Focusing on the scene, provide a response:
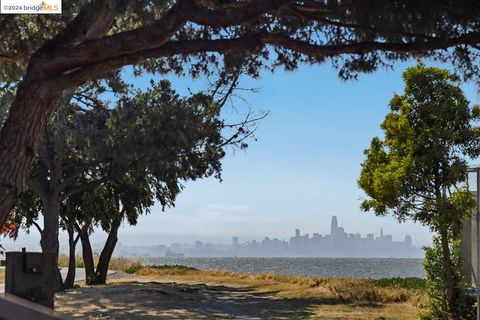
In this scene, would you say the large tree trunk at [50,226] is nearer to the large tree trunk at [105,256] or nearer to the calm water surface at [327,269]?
the large tree trunk at [105,256]

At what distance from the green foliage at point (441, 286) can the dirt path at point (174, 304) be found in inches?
130

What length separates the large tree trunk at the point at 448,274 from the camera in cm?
1248

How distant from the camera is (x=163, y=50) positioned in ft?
24.5

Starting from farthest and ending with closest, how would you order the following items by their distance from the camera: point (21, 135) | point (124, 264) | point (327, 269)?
point (327, 269) → point (124, 264) → point (21, 135)

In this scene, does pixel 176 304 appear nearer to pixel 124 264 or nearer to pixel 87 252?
pixel 87 252

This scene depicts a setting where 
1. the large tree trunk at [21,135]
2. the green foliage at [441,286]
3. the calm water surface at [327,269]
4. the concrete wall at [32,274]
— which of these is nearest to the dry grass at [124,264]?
the calm water surface at [327,269]

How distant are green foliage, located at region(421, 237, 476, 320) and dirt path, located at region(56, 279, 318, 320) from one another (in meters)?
3.31

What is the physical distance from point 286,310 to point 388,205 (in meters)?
5.31

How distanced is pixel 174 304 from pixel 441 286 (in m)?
8.29

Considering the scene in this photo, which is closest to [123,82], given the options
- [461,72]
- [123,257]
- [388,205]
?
[388,205]

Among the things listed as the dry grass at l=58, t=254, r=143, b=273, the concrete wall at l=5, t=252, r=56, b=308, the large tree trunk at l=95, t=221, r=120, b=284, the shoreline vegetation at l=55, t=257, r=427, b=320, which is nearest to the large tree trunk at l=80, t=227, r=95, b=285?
the large tree trunk at l=95, t=221, r=120, b=284

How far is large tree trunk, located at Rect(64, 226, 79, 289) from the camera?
24531 mm

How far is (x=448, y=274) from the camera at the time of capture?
1259cm

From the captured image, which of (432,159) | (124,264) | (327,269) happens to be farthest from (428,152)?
(327,269)
